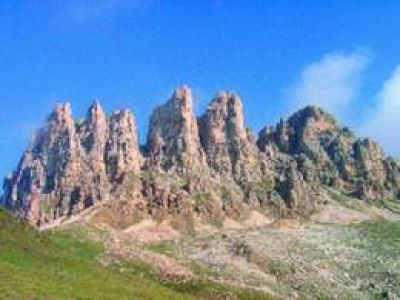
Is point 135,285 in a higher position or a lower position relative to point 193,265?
lower

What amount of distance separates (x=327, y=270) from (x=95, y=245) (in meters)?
49.3

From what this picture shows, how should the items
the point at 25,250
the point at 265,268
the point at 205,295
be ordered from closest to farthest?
1. the point at 25,250
2. the point at 205,295
3. the point at 265,268

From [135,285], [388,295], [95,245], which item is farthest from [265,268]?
[135,285]

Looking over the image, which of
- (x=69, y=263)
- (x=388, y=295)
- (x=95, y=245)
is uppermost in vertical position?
(x=95, y=245)

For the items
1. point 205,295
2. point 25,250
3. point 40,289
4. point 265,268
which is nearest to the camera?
point 40,289

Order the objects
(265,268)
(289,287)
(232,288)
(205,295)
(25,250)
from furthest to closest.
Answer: (265,268) < (289,287) < (232,288) < (205,295) < (25,250)

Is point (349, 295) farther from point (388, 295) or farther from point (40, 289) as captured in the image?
point (40, 289)

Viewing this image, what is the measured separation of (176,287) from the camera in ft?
470

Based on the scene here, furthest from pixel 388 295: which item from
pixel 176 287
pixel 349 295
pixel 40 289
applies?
pixel 40 289

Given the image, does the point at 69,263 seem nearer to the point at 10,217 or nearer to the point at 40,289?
the point at 10,217

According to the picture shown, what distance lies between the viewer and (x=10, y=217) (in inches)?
4469

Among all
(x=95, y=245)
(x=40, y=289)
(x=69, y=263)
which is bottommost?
(x=40, y=289)

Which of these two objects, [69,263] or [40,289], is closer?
[40,289]

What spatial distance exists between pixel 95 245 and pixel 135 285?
90.1 meters
